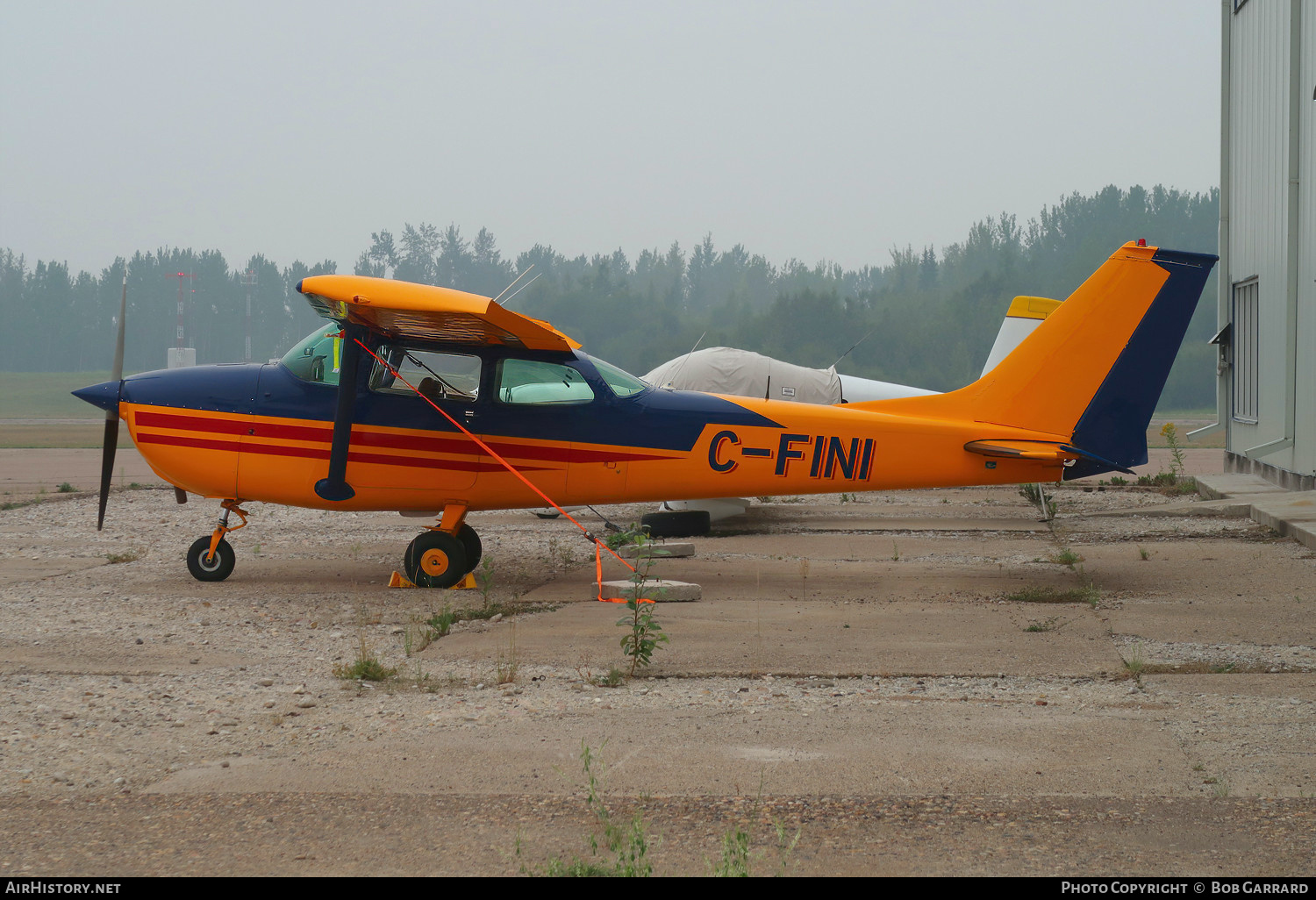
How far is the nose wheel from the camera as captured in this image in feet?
28.2

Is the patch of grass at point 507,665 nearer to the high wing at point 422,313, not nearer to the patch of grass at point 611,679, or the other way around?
the patch of grass at point 611,679

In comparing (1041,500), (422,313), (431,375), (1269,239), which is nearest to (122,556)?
(431,375)

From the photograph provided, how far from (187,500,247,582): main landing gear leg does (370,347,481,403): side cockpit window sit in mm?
1754

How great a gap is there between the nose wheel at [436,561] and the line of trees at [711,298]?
42.4m

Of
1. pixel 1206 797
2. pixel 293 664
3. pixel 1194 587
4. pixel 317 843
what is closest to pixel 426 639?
pixel 293 664

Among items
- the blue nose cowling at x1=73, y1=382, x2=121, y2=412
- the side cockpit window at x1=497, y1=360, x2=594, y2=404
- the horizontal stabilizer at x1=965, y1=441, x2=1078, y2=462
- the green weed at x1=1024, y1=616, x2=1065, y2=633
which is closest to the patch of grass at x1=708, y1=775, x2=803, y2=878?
the green weed at x1=1024, y1=616, x2=1065, y2=633

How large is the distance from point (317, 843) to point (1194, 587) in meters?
7.19

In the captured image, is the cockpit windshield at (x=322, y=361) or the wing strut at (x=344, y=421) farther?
the cockpit windshield at (x=322, y=361)

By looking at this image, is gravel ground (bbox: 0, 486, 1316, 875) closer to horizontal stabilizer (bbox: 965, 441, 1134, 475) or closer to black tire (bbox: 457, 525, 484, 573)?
black tire (bbox: 457, 525, 484, 573)

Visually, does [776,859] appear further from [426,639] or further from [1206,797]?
[426,639]

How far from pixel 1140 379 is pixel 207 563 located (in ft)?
26.7

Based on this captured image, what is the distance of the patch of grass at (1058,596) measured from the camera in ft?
25.1

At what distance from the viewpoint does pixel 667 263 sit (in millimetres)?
125125

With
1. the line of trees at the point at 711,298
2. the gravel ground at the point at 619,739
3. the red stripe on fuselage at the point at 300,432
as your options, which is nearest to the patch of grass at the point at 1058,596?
the gravel ground at the point at 619,739
